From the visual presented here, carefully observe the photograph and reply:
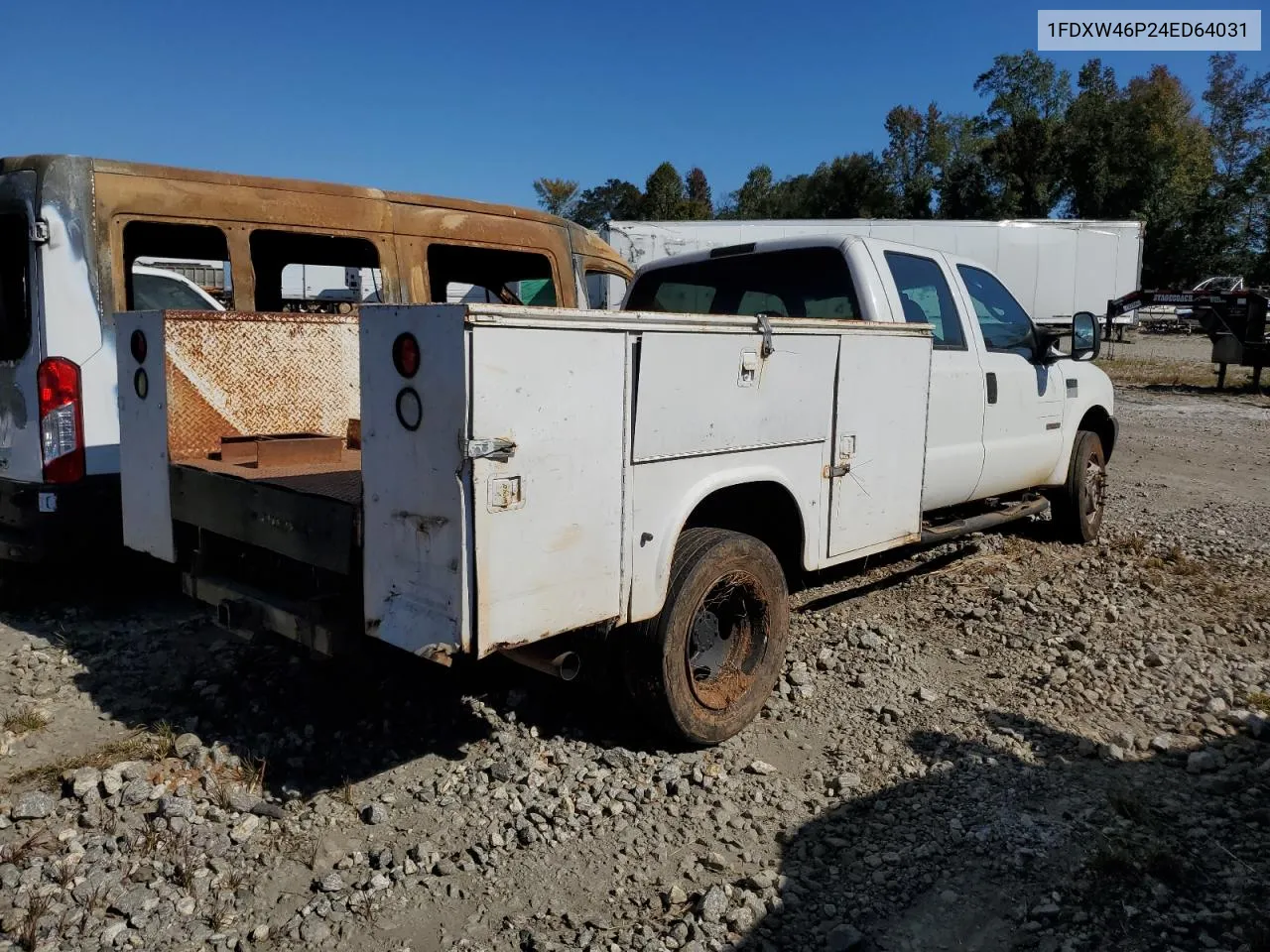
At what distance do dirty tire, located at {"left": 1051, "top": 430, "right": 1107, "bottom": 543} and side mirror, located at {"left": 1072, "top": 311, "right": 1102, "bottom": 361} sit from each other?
3.01 feet

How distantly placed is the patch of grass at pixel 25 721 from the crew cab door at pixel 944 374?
13.6 feet

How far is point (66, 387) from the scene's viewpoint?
4.94 metres

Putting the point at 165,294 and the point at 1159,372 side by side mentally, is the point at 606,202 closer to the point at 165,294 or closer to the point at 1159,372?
the point at 1159,372

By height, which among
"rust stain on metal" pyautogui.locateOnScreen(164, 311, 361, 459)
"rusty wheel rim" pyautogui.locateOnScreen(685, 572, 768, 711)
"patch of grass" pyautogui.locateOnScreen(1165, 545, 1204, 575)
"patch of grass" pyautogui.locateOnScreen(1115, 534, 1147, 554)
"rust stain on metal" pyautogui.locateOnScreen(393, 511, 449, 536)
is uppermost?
"rust stain on metal" pyautogui.locateOnScreen(164, 311, 361, 459)

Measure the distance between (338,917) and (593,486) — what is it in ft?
4.83

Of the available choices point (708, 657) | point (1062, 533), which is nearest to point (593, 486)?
point (708, 657)

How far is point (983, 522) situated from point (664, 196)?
51.0m

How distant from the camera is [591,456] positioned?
3.06m

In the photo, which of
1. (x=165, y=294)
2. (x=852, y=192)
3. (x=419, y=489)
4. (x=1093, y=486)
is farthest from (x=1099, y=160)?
(x=419, y=489)

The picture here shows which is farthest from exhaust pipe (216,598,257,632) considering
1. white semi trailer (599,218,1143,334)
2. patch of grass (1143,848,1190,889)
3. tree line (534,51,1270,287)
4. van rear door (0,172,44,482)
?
tree line (534,51,1270,287)

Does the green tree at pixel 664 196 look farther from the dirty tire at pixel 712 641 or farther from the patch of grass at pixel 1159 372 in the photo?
the dirty tire at pixel 712 641

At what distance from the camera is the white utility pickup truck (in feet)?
9.26

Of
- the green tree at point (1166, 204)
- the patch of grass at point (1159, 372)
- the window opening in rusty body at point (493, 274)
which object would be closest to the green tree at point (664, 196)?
the green tree at point (1166, 204)

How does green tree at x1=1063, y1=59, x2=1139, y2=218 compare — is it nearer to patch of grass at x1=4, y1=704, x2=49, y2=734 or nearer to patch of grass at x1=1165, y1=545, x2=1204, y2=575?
patch of grass at x1=1165, y1=545, x2=1204, y2=575
